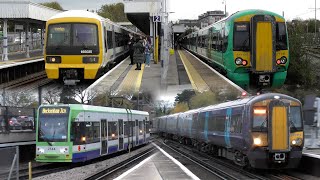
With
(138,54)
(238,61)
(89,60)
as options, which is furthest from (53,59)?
(238,61)

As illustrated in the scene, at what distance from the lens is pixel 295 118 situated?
14.8 metres

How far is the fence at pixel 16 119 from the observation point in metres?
22.2

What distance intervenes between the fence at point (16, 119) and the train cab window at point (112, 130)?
436 cm

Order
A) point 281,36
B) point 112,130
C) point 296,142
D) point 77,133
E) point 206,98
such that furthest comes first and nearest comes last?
point 206,98 < point 112,130 < point 77,133 < point 281,36 < point 296,142

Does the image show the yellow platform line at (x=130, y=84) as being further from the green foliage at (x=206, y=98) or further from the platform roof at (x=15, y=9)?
the platform roof at (x=15, y=9)

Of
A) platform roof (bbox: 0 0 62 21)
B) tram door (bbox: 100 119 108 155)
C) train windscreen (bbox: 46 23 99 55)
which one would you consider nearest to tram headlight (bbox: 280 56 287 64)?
train windscreen (bbox: 46 23 99 55)

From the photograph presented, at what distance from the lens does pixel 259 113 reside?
14.6 m

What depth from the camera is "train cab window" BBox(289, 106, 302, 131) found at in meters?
14.6

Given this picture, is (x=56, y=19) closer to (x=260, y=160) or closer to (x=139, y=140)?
(x=260, y=160)

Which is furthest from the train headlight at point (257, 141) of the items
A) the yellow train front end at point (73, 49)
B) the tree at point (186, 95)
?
the yellow train front end at point (73, 49)

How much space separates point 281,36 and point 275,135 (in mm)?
4999

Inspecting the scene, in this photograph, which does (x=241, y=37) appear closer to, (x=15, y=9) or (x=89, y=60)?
(x=89, y=60)

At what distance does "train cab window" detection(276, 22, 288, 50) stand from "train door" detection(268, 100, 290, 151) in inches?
147

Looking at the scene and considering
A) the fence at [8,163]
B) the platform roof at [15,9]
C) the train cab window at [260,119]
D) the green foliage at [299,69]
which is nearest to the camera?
the fence at [8,163]
